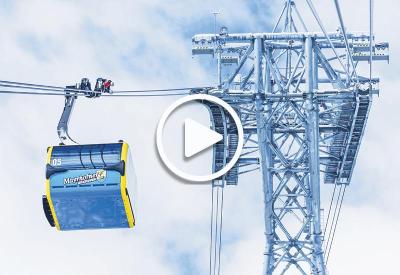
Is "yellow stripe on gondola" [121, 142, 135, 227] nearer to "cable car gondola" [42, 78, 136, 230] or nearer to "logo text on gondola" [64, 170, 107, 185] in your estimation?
"cable car gondola" [42, 78, 136, 230]

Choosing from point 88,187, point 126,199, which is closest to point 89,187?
point 88,187

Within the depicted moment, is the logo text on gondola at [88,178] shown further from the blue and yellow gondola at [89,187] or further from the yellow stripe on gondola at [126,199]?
the yellow stripe on gondola at [126,199]

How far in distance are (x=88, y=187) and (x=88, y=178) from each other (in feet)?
1.24

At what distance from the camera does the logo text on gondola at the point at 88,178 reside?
3381 cm

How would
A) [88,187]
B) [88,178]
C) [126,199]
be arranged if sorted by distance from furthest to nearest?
1. [88,178]
2. [88,187]
3. [126,199]

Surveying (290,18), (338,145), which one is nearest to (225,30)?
(290,18)

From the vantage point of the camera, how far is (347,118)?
46.9m

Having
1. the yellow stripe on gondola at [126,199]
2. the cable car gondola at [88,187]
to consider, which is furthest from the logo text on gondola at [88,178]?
the yellow stripe on gondola at [126,199]

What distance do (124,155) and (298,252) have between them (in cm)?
2201

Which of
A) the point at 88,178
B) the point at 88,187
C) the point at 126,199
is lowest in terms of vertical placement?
the point at 126,199

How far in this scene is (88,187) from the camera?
33844 millimetres

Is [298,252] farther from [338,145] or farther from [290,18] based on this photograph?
[290,18]

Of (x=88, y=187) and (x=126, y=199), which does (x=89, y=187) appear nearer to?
(x=88, y=187)

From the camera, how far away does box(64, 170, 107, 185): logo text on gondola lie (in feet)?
111
